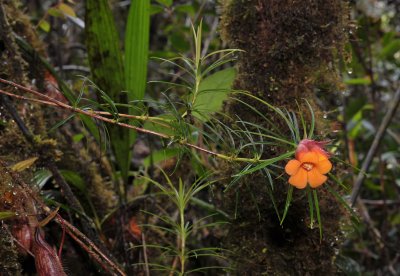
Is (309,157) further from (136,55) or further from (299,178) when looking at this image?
(136,55)

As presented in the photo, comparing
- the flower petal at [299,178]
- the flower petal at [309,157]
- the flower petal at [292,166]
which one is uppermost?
the flower petal at [309,157]

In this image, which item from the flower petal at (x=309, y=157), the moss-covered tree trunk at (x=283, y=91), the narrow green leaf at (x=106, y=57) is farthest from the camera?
the narrow green leaf at (x=106, y=57)

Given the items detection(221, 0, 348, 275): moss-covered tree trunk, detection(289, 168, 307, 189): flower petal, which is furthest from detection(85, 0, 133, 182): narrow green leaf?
detection(289, 168, 307, 189): flower petal

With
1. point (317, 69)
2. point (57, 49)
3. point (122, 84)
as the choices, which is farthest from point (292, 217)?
point (57, 49)

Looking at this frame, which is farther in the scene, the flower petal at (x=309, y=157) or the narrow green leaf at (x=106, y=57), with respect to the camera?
the narrow green leaf at (x=106, y=57)

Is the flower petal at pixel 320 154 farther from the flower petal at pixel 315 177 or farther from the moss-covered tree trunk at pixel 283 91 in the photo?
the moss-covered tree trunk at pixel 283 91

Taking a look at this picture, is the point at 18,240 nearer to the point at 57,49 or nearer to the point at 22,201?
the point at 22,201

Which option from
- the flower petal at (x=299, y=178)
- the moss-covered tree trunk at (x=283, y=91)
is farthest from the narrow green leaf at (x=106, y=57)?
the flower petal at (x=299, y=178)
